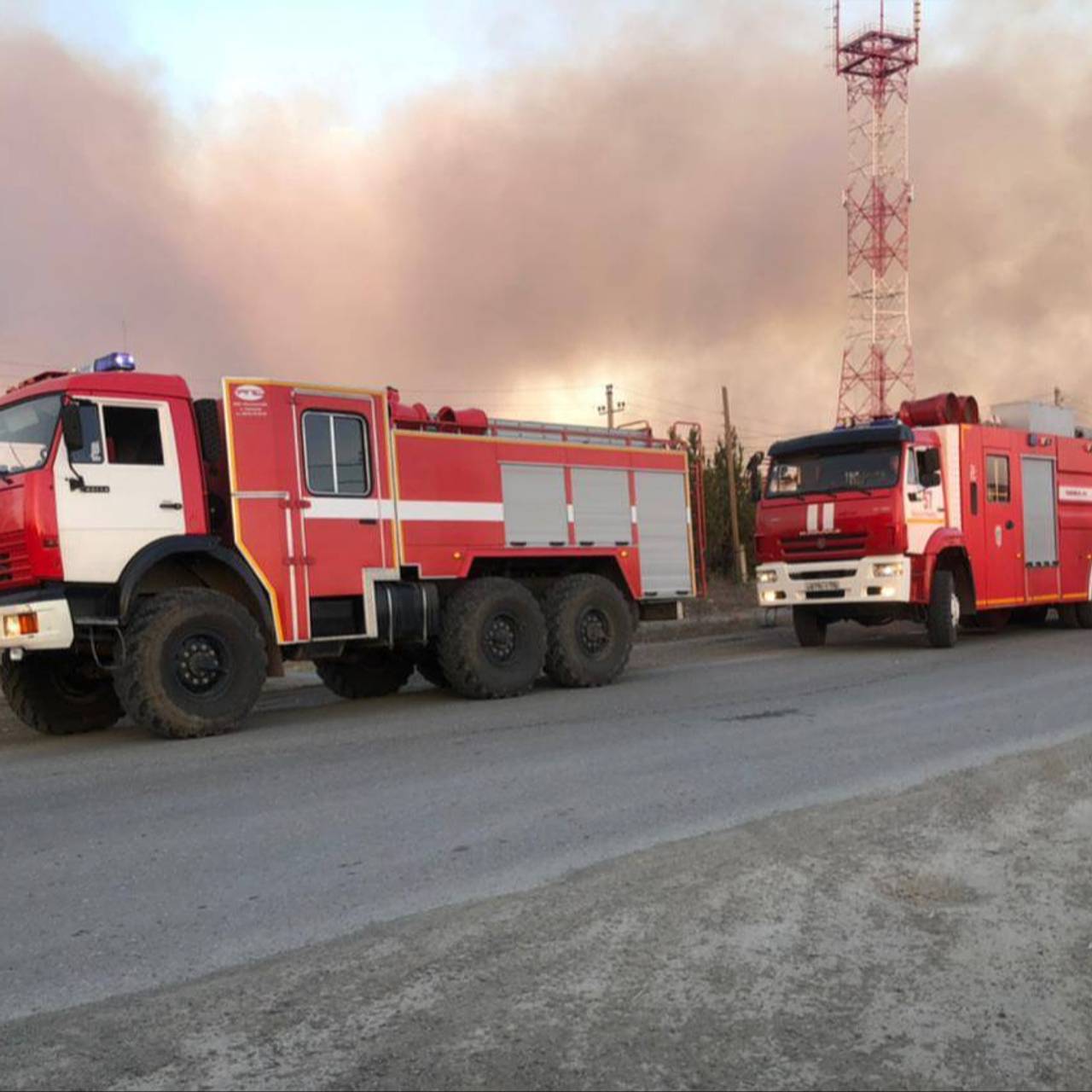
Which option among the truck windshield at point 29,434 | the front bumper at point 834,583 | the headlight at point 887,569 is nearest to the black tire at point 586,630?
the front bumper at point 834,583

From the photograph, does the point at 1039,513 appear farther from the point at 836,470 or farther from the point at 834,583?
the point at 834,583

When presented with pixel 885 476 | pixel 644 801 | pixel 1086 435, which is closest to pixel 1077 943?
pixel 644 801

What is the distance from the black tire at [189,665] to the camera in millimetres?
9047

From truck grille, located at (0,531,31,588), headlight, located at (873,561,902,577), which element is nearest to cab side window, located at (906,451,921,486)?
headlight, located at (873,561,902,577)

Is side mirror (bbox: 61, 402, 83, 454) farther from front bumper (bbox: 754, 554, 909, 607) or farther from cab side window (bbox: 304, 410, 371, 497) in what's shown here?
front bumper (bbox: 754, 554, 909, 607)

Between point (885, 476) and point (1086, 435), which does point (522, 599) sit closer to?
point (885, 476)

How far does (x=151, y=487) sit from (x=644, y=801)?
5.05 metres

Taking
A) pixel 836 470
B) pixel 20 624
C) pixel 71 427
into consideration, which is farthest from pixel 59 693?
pixel 836 470

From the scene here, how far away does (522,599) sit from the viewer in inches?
458

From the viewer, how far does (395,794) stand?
7.00 meters

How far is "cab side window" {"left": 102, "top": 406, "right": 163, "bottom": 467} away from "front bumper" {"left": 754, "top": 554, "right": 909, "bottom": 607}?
361 inches

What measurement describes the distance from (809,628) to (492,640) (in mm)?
6921

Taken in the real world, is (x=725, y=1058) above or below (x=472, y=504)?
below

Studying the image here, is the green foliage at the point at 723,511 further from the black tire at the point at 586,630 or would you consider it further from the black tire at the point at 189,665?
the black tire at the point at 189,665
